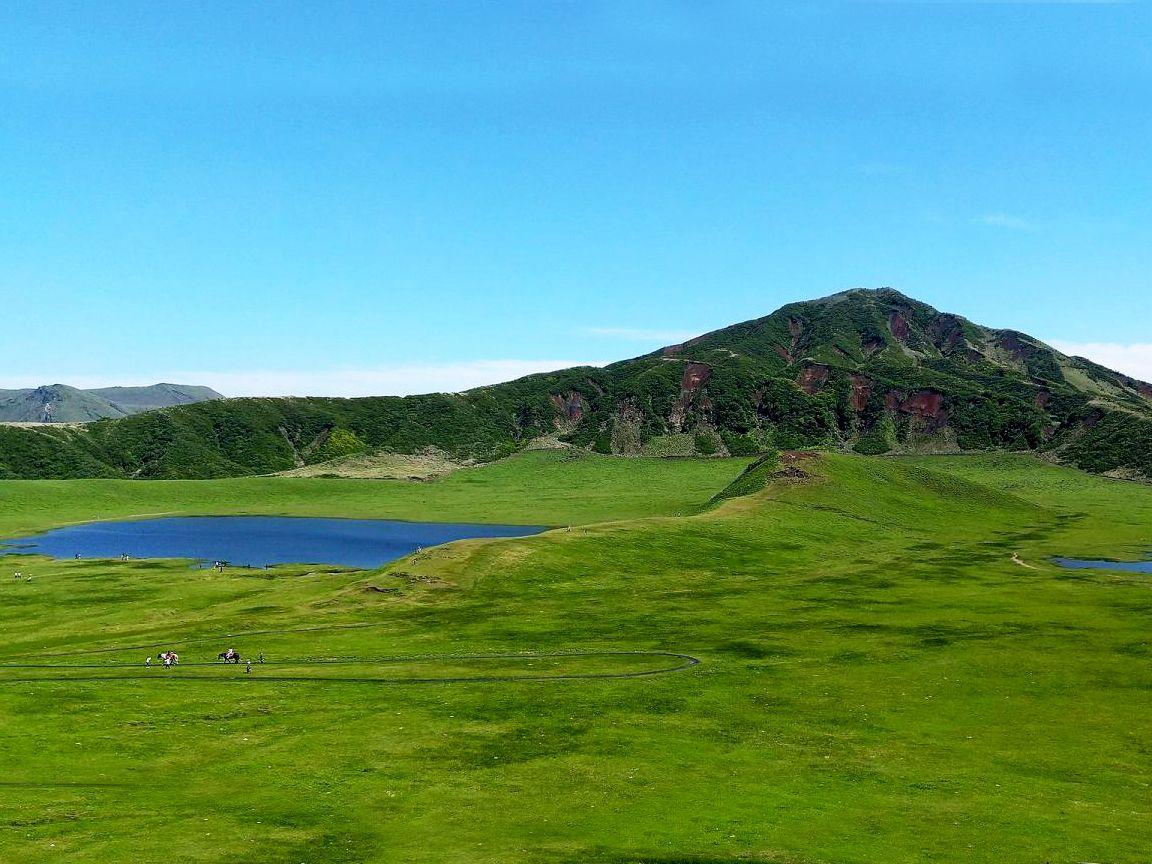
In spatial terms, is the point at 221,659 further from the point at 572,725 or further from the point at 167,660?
the point at 572,725

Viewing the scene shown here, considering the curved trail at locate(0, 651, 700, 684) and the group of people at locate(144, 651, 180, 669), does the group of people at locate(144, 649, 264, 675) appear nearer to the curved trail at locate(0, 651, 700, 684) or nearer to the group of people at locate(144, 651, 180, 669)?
the group of people at locate(144, 651, 180, 669)

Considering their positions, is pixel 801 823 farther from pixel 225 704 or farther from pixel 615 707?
pixel 225 704

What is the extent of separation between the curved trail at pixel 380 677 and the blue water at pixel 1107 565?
117216 millimetres

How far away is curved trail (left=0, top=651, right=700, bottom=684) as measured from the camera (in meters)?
77.8

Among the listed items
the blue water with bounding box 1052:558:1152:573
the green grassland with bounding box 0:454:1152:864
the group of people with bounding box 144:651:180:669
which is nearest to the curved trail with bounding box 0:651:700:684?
the green grassland with bounding box 0:454:1152:864

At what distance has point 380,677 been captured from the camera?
263 ft

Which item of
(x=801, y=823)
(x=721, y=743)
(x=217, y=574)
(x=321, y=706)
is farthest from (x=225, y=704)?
(x=217, y=574)

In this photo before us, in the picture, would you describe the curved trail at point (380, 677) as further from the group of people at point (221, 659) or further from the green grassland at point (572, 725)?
the group of people at point (221, 659)

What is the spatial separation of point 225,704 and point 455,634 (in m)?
35.5

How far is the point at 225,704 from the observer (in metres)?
69.5

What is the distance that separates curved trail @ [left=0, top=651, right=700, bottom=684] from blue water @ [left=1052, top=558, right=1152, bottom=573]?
385 feet

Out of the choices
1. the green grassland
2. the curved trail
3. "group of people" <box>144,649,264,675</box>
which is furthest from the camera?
"group of people" <box>144,649,264,675</box>

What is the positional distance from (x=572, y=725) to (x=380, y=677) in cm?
2359

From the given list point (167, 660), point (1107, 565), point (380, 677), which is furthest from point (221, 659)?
point (1107, 565)
